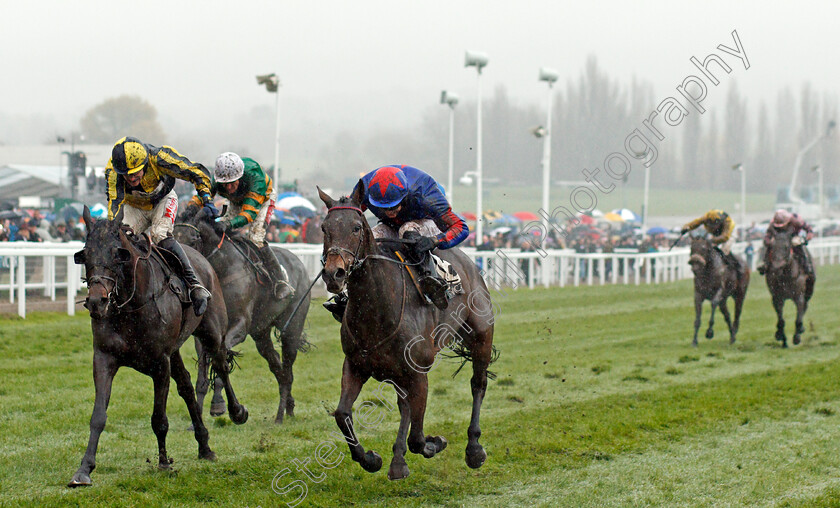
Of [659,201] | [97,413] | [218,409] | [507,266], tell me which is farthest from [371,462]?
[659,201]

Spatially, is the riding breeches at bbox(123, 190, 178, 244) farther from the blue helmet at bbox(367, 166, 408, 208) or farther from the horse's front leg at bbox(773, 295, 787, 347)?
the horse's front leg at bbox(773, 295, 787, 347)

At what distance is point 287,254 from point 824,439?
15.4 feet

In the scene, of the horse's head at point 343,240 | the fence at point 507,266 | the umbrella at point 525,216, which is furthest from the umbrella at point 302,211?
the horse's head at point 343,240

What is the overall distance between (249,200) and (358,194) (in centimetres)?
274

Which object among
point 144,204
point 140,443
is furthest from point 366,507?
point 144,204

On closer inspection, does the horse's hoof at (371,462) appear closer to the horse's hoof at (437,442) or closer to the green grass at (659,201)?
the horse's hoof at (437,442)

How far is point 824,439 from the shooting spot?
658cm

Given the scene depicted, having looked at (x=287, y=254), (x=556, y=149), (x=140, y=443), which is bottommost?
(x=140, y=443)

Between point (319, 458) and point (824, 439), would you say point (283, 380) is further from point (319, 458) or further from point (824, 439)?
point (824, 439)

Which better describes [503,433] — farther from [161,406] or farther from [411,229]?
[161,406]

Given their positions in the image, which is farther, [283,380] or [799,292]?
[799,292]

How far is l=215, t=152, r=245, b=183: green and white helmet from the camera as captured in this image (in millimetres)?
7141

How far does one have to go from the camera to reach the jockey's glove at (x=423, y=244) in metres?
5.32

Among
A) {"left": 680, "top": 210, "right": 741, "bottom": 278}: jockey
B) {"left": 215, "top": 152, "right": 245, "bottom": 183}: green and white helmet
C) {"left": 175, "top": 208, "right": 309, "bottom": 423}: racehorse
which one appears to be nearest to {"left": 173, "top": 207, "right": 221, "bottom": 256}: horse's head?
{"left": 175, "top": 208, "right": 309, "bottom": 423}: racehorse
